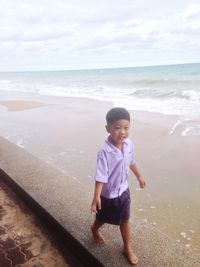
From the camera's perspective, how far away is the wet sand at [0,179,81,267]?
8.68ft

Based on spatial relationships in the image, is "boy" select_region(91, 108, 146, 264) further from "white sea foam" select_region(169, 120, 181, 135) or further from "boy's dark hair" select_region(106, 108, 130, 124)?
"white sea foam" select_region(169, 120, 181, 135)

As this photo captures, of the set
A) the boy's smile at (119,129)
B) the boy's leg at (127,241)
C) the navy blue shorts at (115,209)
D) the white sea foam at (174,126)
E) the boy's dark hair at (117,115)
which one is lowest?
the white sea foam at (174,126)

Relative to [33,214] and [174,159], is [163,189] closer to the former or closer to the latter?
[174,159]

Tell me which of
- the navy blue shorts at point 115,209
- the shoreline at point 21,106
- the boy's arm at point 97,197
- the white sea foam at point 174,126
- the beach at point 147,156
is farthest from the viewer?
the shoreline at point 21,106

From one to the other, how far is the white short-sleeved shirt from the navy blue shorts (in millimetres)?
40

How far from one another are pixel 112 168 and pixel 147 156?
14.4 feet

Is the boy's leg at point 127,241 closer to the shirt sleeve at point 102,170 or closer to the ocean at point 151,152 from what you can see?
the shirt sleeve at point 102,170

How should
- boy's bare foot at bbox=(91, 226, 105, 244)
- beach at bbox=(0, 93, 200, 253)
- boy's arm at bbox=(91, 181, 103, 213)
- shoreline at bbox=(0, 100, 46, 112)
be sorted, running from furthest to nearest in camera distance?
shoreline at bbox=(0, 100, 46, 112), beach at bbox=(0, 93, 200, 253), boy's bare foot at bbox=(91, 226, 105, 244), boy's arm at bbox=(91, 181, 103, 213)

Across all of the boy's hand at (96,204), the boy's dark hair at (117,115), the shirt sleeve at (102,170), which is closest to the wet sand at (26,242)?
the boy's hand at (96,204)

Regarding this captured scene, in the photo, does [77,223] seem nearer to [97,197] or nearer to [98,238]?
[98,238]

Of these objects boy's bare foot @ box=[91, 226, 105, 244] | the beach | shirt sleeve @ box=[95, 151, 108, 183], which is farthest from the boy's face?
the beach

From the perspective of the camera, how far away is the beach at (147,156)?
13.2ft

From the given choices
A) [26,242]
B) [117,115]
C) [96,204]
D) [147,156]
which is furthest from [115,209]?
[147,156]

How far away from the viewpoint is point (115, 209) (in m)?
2.30
